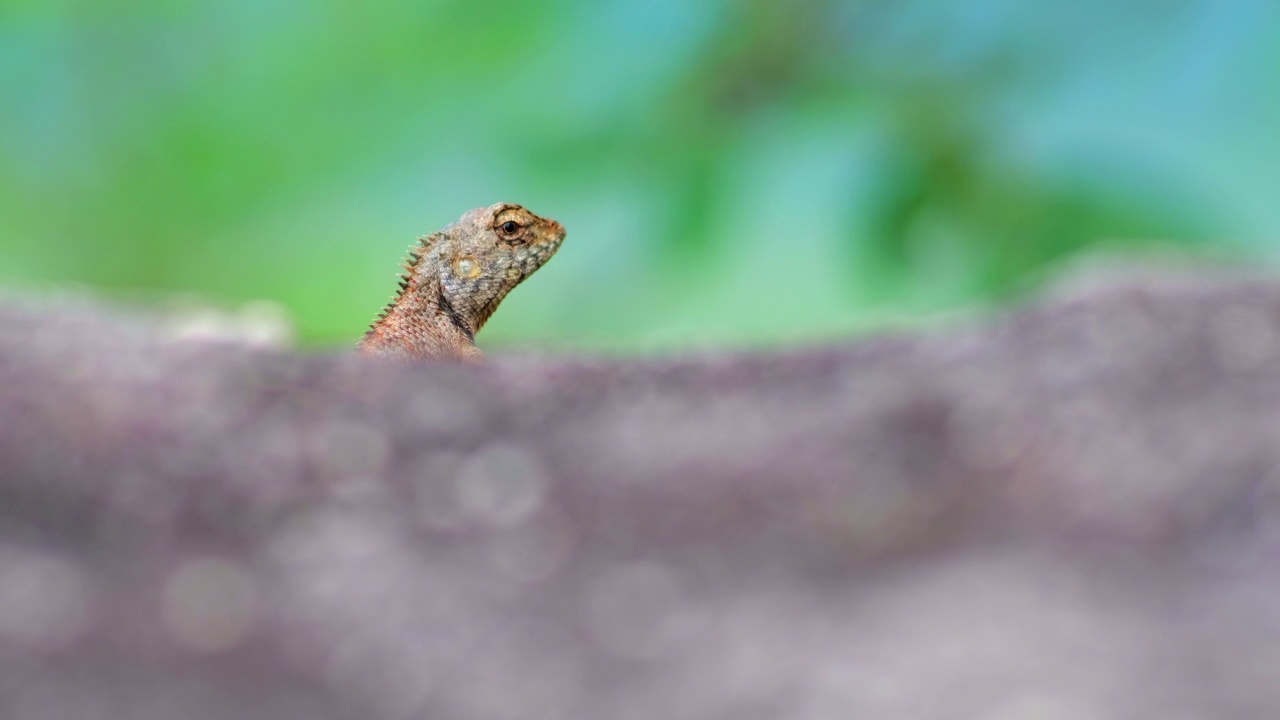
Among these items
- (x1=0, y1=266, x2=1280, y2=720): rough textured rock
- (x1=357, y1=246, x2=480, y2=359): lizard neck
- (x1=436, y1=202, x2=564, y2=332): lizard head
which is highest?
(x1=436, y1=202, x2=564, y2=332): lizard head

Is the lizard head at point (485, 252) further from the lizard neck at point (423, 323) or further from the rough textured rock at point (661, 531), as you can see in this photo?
the rough textured rock at point (661, 531)

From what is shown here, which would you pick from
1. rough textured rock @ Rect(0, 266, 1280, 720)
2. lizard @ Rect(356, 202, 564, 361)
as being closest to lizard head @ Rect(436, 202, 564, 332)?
lizard @ Rect(356, 202, 564, 361)

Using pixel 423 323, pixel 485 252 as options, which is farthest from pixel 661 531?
pixel 485 252

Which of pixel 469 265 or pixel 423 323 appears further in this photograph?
pixel 469 265

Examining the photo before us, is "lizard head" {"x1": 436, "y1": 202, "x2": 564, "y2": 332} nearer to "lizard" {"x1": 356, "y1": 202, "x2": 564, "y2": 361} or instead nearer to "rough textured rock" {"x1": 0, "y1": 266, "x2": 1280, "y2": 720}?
"lizard" {"x1": 356, "y1": 202, "x2": 564, "y2": 361}

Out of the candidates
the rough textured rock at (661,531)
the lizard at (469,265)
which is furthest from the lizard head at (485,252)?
the rough textured rock at (661,531)

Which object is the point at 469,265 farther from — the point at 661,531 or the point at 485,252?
the point at 661,531
